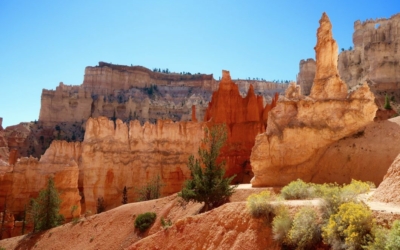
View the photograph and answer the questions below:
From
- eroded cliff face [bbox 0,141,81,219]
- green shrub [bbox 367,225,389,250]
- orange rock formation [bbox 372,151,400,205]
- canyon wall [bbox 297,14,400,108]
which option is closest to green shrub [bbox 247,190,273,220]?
orange rock formation [bbox 372,151,400,205]

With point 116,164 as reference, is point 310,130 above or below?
above

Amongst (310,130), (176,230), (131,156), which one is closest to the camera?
(176,230)

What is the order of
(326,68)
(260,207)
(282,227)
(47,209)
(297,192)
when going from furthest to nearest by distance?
(47,209), (326,68), (297,192), (260,207), (282,227)

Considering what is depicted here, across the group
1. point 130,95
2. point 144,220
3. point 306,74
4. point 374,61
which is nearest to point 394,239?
point 144,220

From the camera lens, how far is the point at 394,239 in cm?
804

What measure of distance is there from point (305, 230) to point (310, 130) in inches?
426

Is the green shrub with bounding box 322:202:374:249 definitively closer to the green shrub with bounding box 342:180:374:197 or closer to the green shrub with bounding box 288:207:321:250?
the green shrub with bounding box 288:207:321:250

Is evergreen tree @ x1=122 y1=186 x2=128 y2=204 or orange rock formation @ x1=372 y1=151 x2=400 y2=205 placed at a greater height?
orange rock formation @ x1=372 y1=151 x2=400 y2=205

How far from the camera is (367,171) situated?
1875cm

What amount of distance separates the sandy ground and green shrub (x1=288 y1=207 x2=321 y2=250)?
0.81 m

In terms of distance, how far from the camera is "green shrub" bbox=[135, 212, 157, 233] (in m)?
22.8


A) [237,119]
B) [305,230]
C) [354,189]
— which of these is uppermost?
[237,119]

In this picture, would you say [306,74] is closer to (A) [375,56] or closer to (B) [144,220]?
(A) [375,56]

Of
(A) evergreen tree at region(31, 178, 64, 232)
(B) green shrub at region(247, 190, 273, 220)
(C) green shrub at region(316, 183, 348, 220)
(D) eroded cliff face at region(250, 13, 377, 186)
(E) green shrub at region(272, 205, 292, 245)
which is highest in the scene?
(D) eroded cliff face at region(250, 13, 377, 186)
